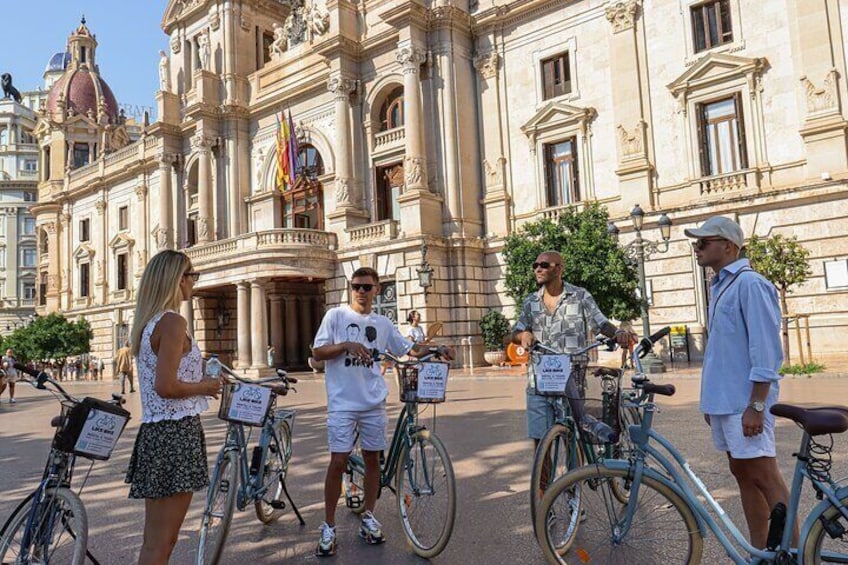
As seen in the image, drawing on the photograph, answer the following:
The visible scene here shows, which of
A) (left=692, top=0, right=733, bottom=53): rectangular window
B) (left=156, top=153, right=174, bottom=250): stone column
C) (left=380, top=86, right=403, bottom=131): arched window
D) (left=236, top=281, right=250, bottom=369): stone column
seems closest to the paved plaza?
(left=692, top=0, right=733, bottom=53): rectangular window

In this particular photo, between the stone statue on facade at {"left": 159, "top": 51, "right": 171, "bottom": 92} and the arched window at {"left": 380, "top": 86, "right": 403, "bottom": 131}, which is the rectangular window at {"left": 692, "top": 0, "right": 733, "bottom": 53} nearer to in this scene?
the arched window at {"left": 380, "top": 86, "right": 403, "bottom": 131}

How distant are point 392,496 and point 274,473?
1259mm

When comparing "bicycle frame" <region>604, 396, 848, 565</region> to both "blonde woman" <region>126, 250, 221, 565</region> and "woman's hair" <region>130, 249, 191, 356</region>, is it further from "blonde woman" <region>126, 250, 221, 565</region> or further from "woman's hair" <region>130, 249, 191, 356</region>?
"woman's hair" <region>130, 249, 191, 356</region>

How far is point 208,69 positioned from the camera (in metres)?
33.2

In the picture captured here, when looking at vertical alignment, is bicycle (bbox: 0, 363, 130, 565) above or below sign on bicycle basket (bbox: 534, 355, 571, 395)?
below

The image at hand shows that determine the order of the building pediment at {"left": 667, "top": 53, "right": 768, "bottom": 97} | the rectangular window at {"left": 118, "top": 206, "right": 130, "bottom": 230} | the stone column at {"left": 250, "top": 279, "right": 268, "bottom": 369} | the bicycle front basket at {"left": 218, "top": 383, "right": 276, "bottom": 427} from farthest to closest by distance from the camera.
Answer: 1. the rectangular window at {"left": 118, "top": 206, "right": 130, "bottom": 230}
2. the stone column at {"left": 250, "top": 279, "right": 268, "bottom": 369}
3. the building pediment at {"left": 667, "top": 53, "right": 768, "bottom": 97}
4. the bicycle front basket at {"left": 218, "top": 383, "right": 276, "bottom": 427}

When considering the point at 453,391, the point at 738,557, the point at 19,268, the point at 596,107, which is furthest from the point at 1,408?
the point at 19,268

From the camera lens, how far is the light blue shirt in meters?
3.29

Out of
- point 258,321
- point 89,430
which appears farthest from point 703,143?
point 89,430

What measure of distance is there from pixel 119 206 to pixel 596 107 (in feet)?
101

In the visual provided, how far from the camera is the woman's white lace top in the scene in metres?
3.19

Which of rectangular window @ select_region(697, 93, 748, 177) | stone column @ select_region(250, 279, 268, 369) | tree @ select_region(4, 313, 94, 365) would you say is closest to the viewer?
rectangular window @ select_region(697, 93, 748, 177)

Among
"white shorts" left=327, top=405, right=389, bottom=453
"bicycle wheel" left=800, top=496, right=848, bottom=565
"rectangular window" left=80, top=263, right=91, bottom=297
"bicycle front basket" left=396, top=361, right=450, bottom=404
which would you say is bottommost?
"bicycle wheel" left=800, top=496, right=848, bottom=565

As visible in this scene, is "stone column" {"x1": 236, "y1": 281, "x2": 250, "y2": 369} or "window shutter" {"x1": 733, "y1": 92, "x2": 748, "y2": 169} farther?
"stone column" {"x1": 236, "y1": 281, "x2": 250, "y2": 369}
